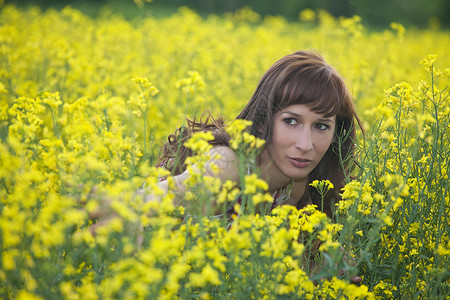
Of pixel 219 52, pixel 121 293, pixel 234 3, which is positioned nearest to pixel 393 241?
pixel 121 293

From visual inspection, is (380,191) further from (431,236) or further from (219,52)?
(219,52)

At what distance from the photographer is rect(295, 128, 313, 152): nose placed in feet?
7.64

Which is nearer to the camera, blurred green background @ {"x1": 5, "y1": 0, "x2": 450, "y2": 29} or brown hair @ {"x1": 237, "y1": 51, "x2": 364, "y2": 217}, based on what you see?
brown hair @ {"x1": 237, "y1": 51, "x2": 364, "y2": 217}

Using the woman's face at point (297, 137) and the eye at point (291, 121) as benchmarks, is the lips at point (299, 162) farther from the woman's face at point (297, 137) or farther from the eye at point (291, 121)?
the eye at point (291, 121)

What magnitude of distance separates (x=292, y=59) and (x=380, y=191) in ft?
2.93

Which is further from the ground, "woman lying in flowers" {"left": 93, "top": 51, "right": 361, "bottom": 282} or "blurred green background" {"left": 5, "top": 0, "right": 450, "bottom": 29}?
"blurred green background" {"left": 5, "top": 0, "right": 450, "bottom": 29}

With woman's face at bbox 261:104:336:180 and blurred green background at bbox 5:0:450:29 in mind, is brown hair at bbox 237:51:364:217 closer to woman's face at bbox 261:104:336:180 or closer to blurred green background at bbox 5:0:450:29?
woman's face at bbox 261:104:336:180

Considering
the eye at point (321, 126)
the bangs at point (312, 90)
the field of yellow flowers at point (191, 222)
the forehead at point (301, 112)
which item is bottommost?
the field of yellow flowers at point (191, 222)

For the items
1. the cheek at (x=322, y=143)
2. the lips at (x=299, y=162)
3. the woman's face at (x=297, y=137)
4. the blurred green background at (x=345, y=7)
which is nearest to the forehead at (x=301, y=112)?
the woman's face at (x=297, y=137)


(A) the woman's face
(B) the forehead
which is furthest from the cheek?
(B) the forehead

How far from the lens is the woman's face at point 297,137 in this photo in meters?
2.40

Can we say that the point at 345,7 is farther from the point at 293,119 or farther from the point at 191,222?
the point at 191,222

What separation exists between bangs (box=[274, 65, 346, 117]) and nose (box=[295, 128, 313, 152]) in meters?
0.14

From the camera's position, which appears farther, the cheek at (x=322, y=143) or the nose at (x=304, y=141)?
the cheek at (x=322, y=143)
